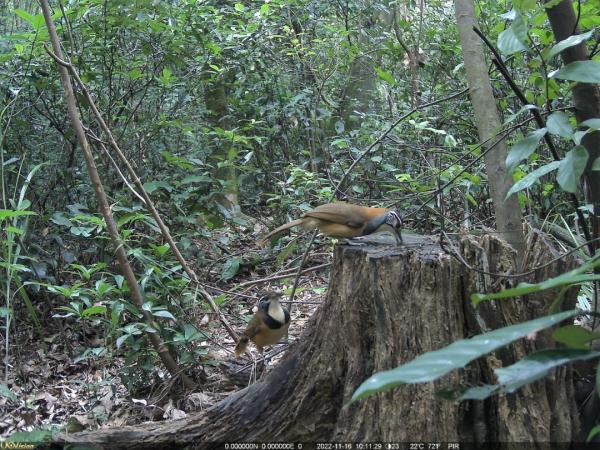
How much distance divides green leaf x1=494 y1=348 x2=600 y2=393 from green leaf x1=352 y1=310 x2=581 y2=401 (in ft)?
0.36

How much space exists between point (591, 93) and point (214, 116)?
5.70m

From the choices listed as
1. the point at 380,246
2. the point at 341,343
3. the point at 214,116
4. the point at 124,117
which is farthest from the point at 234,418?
the point at 214,116

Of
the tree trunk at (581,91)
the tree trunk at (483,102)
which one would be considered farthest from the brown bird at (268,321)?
the tree trunk at (581,91)

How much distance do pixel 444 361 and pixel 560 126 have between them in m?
1.49

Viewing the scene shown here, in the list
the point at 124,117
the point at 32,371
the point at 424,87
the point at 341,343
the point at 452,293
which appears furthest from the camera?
the point at 424,87

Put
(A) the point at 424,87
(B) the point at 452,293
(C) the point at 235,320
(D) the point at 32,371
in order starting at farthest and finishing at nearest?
1. (A) the point at 424,87
2. (C) the point at 235,320
3. (D) the point at 32,371
4. (B) the point at 452,293

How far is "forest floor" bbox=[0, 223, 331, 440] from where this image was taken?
445 centimetres

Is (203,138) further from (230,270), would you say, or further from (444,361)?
(444,361)

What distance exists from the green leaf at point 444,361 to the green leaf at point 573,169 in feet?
2.96

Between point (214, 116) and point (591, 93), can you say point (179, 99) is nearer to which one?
point (214, 116)

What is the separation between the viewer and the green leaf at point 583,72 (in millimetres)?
2645

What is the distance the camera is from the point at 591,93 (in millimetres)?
3305

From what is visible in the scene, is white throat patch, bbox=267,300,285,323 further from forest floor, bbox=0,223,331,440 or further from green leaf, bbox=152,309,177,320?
green leaf, bbox=152,309,177,320

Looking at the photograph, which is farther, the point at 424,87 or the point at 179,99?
the point at 424,87
